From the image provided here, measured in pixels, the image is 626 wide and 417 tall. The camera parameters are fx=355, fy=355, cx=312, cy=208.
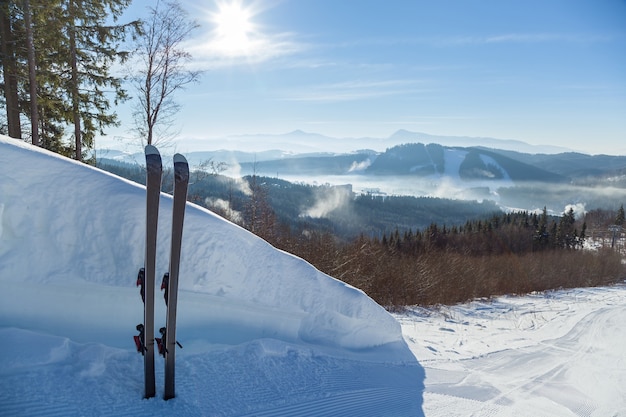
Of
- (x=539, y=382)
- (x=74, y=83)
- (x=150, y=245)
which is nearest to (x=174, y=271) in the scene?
(x=150, y=245)

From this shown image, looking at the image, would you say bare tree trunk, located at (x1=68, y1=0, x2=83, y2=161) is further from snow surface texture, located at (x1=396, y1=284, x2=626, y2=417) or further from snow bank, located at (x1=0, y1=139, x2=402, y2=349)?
snow surface texture, located at (x1=396, y1=284, x2=626, y2=417)

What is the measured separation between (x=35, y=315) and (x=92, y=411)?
148 cm

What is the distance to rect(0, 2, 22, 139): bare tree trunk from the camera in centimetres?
1330

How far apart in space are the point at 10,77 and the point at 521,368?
1913cm

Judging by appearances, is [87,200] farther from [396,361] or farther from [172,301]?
[396,361]

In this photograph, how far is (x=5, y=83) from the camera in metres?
13.5

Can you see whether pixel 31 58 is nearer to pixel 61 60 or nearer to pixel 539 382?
pixel 61 60

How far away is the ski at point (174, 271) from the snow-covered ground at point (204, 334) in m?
0.35

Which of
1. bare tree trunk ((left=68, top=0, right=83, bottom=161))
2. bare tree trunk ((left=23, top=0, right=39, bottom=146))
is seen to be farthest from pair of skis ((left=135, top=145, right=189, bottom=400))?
bare tree trunk ((left=68, top=0, right=83, bottom=161))

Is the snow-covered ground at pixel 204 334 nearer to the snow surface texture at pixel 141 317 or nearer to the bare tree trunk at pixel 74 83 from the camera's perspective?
the snow surface texture at pixel 141 317

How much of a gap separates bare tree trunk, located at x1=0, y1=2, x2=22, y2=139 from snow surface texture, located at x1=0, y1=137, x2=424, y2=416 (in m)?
11.4

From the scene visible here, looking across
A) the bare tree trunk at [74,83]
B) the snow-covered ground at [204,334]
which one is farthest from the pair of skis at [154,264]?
the bare tree trunk at [74,83]

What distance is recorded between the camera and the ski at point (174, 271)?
3.25 meters

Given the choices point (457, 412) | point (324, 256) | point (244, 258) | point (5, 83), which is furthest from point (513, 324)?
point (5, 83)
